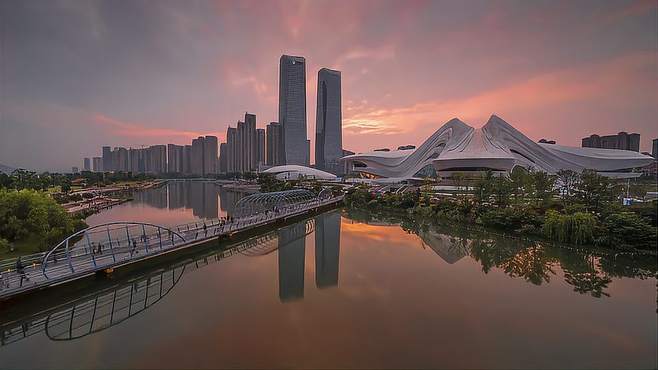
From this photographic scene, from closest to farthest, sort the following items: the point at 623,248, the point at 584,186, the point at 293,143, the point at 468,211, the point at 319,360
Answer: the point at 319,360 < the point at 623,248 < the point at 584,186 < the point at 468,211 < the point at 293,143

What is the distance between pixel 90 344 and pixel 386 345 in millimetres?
5983

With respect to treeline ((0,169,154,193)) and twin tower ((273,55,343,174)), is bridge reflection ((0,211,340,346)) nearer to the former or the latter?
treeline ((0,169,154,193))

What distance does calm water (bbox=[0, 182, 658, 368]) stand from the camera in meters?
5.88

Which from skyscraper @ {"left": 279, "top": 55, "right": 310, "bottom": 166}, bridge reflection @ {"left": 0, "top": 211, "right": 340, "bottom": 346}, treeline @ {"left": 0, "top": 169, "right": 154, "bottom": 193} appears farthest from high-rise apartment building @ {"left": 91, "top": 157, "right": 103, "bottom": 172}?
bridge reflection @ {"left": 0, "top": 211, "right": 340, "bottom": 346}

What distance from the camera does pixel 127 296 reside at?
354 inches

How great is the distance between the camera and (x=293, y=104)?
293 feet

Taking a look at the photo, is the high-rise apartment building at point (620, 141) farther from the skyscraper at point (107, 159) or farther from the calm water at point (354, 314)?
the skyscraper at point (107, 159)

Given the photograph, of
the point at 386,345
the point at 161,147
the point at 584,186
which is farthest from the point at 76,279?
the point at 161,147

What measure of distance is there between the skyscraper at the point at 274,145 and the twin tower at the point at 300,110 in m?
0.51

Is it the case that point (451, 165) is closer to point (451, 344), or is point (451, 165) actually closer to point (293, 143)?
point (451, 344)

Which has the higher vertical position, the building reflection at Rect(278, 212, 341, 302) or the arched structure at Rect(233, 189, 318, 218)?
the arched structure at Rect(233, 189, 318, 218)

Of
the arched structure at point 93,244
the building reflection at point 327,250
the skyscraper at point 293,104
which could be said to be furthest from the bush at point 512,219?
the skyscraper at point 293,104

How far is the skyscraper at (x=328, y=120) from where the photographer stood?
3920 inches

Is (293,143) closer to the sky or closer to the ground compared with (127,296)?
closer to the sky
